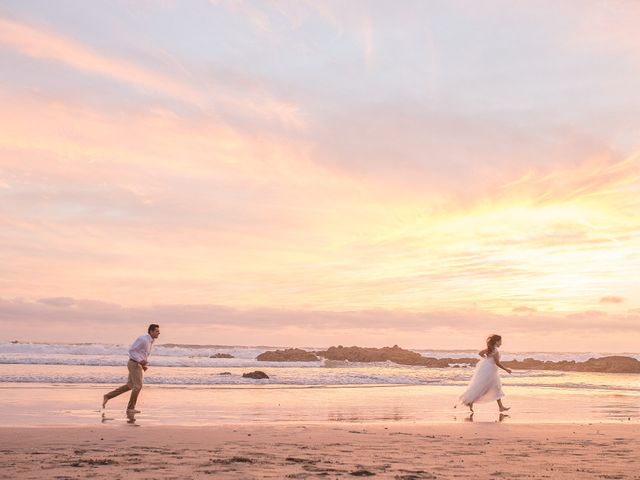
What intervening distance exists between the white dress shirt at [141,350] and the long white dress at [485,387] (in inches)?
344

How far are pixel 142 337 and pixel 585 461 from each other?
11124 mm

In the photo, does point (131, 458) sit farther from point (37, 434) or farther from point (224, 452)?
point (37, 434)

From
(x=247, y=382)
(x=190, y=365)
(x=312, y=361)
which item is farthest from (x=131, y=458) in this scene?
(x=312, y=361)

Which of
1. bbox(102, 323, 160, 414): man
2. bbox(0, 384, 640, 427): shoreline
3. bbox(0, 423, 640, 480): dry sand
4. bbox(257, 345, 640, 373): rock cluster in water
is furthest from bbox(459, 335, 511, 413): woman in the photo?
bbox(257, 345, 640, 373): rock cluster in water

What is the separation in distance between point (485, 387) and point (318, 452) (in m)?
9.43

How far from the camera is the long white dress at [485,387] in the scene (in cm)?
1831

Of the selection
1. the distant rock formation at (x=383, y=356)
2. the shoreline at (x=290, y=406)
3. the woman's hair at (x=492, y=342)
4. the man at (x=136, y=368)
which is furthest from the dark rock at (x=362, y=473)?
the distant rock formation at (x=383, y=356)

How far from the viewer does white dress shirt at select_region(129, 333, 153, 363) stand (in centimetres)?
1650

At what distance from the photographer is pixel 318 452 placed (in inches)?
398

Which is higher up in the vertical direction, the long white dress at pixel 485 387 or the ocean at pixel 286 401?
the long white dress at pixel 485 387

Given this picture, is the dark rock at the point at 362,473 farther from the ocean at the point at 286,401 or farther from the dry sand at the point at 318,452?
the ocean at the point at 286,401

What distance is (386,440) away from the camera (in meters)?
11.7

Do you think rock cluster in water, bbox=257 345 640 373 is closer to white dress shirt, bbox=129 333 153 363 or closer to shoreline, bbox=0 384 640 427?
shoreline, bbox=0 384 640 427

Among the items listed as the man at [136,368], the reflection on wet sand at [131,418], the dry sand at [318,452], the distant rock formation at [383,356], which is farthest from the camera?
the distant rock formation at [383,356]
